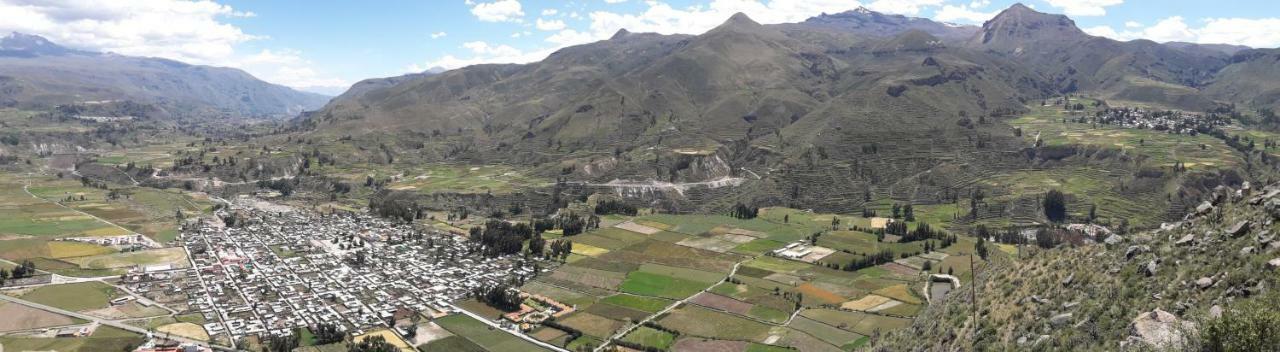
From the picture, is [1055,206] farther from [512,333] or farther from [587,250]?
[512,333]

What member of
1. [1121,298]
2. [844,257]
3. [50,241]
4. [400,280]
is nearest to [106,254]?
[50,241]

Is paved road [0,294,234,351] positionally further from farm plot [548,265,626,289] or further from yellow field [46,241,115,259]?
farm plot [548,265,626,289]

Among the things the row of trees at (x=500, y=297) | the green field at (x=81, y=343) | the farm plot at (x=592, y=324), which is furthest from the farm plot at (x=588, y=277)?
the green field at (x=81, y=343)

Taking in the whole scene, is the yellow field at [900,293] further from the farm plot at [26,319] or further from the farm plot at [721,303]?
the farm plot at [26,319]

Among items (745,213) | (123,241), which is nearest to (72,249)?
(123,241)

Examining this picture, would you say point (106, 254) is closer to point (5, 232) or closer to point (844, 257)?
point (5, 232)
